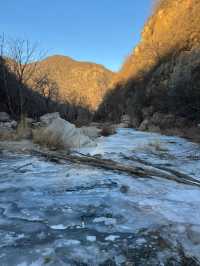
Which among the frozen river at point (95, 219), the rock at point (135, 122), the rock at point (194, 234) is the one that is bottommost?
the rock at point (135, 122)

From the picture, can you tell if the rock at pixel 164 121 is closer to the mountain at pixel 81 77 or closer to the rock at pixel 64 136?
the rock at pixel 64 136

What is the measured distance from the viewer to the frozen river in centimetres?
206

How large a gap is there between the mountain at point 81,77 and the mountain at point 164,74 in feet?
167

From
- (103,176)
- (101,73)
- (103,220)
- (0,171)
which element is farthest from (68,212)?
(101,73)

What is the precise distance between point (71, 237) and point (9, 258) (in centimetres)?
46

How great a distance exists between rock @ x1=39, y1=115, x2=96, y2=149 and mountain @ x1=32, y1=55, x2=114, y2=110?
287 feet

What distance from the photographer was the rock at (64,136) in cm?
758

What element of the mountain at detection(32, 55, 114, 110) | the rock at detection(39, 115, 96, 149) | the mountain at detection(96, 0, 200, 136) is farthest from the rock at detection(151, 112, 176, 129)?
the mountain at detection(32, 55, 114, 110)

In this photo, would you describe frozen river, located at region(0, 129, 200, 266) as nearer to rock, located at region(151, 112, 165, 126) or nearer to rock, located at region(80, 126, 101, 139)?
rock, located at region(80, 126, 101, 139)

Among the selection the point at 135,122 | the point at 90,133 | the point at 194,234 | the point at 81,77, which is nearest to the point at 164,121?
the point at 135,122

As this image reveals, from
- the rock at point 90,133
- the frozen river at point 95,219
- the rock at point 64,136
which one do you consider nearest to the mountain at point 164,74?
the rock at point 90,133

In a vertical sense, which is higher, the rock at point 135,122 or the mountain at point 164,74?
the mountain at point 164,74

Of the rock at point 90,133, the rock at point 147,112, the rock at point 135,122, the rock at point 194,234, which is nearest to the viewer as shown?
the rock at point 194,234

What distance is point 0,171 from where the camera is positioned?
15.3 ft
